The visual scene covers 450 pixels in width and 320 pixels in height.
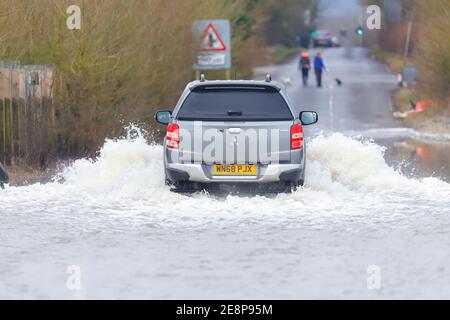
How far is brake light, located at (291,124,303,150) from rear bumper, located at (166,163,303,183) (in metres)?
0.27

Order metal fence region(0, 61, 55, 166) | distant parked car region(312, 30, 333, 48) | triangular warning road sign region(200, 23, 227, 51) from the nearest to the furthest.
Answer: metal fence region(0, 61, 55, 166), triangular warning road sign region(200, 23, 227, 51), distant parked car region(312, 30, 333, 48)

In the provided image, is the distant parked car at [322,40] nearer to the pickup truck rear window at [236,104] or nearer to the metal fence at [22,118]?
the metal fence at [22,118]

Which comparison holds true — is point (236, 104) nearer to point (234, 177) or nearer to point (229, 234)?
point (234, 177)

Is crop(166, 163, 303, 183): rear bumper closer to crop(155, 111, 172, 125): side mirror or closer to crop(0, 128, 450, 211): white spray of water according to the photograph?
crop(0, 128, 450, 211): white spray of water

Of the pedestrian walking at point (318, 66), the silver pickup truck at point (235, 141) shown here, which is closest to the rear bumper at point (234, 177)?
the silver pickup truck at point (235, 141)

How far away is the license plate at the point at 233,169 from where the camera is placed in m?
16.2

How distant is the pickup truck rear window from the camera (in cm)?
1661

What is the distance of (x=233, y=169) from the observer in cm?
1625

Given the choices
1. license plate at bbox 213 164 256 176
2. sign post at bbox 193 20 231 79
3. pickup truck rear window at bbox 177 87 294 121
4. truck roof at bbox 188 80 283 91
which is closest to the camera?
license plate at bbox 213 164 256 176

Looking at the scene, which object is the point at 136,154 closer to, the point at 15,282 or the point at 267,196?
the point at 267,196

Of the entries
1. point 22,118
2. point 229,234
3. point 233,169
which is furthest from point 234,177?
point 22,118

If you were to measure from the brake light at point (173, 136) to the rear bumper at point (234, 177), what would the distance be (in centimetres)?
29

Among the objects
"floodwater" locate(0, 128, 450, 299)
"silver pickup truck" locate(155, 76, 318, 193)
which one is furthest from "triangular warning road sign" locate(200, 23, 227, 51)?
"silver pickup truck" locate(155, 76, 318, 193)

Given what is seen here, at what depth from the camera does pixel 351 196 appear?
678 inches
